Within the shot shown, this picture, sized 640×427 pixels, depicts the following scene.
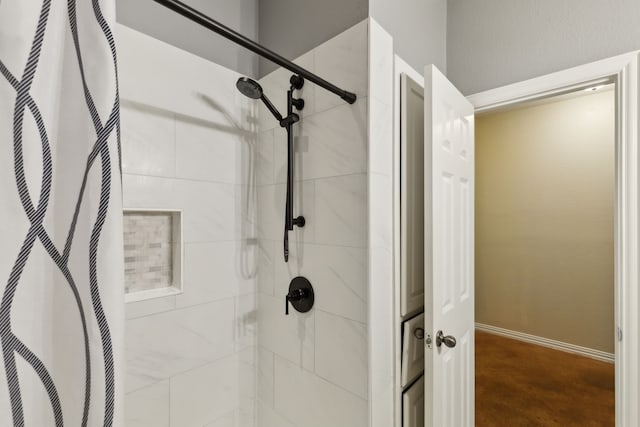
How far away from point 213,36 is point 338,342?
1.39m

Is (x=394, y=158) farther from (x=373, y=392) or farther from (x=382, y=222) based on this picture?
(x=373, y=392)

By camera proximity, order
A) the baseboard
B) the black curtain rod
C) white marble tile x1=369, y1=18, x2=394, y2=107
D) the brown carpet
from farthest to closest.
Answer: the baseboard < the brown carpet < white marble tile x1=369, y1=18, x2=394, y2=107 < the black curtain rod

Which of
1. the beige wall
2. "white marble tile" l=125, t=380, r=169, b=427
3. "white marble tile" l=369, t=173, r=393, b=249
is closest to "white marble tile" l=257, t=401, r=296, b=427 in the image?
"white marble tile" l=125, t=380, r=169, b=427

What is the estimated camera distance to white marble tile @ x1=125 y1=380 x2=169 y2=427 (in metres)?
1.05

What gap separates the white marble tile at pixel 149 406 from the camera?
105 cm

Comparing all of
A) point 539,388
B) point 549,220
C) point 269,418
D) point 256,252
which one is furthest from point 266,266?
point 549,220

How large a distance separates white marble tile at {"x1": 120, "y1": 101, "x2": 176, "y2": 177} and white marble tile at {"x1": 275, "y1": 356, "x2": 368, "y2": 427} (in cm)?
96

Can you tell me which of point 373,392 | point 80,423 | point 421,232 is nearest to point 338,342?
point 373,392

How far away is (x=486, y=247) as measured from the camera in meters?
3.55

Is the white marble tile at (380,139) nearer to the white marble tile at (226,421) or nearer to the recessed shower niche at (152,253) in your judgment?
the recessed shower niche at (152,253)

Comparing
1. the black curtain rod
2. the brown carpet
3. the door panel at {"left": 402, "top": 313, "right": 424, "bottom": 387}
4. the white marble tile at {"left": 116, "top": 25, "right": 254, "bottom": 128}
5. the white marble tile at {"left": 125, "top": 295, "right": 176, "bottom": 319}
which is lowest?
the brown carpet

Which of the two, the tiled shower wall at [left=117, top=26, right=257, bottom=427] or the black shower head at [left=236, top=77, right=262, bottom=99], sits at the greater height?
the black shower head at [left=236, top=77, right=262, bottom=99]

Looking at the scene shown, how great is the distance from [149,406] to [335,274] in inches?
32.9

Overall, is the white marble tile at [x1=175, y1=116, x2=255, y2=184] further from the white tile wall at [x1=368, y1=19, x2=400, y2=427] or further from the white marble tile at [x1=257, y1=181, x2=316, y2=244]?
the white tile wall at [x1=368, y1=19, x2=400, y2=427]
